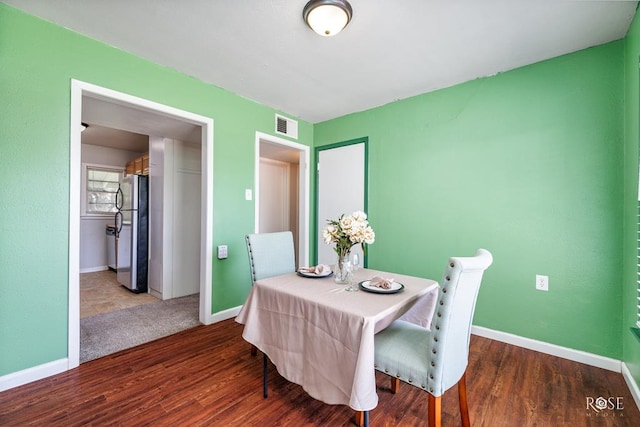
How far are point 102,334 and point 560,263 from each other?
3902 mm

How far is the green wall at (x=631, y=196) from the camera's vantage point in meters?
1.67

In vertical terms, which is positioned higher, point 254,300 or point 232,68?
point 232,68

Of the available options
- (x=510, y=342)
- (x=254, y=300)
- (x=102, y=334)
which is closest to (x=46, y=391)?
(x=102, y=334)

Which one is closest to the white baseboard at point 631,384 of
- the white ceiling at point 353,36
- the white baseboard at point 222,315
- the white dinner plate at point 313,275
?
the white dinner plate at point 313,275

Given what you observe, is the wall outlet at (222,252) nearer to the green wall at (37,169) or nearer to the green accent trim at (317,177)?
the green wall at (37,169)

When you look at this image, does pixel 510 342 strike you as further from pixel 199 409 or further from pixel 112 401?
pixel 112 401

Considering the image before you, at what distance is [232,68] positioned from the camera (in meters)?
2.40

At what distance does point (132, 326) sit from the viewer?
2.65m

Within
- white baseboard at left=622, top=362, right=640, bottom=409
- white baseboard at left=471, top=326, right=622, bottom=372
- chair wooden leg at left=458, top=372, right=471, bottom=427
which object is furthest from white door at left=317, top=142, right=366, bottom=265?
white baseboard at left=622, top=362, right=640, bottom=409

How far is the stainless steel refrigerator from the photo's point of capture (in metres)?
3.76

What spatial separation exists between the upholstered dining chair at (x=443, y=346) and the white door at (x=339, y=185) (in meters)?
1.94

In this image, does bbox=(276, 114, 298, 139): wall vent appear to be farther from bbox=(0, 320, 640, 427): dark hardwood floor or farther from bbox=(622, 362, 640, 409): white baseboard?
bbox=(622, 362, 640, 409): white baseboard

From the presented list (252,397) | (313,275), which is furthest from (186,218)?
(252,397)

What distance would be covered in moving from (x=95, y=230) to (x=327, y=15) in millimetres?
5853
